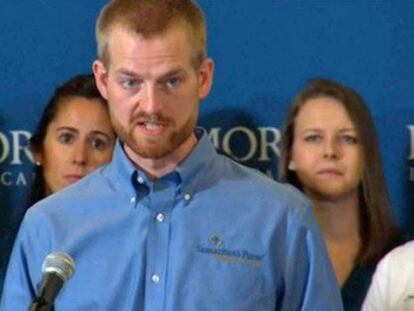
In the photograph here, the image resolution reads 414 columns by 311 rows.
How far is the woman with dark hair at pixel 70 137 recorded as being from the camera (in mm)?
2283

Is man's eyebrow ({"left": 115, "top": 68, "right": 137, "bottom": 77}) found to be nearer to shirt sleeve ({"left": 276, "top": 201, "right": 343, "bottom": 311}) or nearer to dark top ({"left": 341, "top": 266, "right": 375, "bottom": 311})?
shirt sleeve ({"left": 276, "top": 201, "right": 343, "bottom": 311})

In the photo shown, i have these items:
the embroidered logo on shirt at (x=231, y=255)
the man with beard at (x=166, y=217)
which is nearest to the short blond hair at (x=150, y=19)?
the man with beard at (x=166, y=217)

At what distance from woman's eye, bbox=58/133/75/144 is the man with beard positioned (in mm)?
690

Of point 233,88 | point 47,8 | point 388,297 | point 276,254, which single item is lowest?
point 388,297

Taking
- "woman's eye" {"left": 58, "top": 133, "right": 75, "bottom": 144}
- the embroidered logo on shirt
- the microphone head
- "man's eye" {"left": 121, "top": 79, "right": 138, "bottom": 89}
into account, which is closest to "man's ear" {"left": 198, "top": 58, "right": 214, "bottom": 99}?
"man's eye" {"left": 121, "top": 79, "right": 138, "bottom": 89}

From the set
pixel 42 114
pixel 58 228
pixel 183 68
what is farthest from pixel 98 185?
pixel 42 114

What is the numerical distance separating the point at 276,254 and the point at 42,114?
1.01 m

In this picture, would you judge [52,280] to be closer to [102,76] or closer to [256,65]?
[102,76]

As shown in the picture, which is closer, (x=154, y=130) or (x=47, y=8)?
(x=154, y=130)

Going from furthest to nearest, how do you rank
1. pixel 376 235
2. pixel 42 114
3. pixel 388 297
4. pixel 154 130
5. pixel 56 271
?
pixel 42 114
pixel 376 235
pixel 388 297
pixel 154 130
pixel 56 271

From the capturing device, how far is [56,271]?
1257 mm

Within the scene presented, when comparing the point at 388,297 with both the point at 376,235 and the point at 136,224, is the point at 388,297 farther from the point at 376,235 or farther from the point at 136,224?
the point at 136,224

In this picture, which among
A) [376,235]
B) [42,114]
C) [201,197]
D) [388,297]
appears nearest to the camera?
[201,197]

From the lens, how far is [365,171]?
88.6 inches
